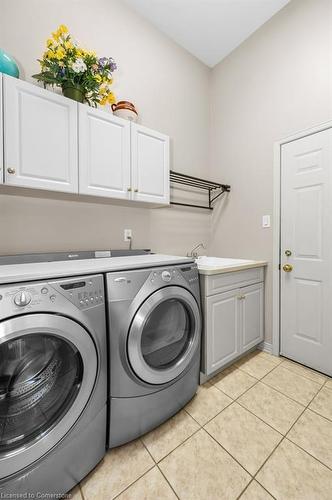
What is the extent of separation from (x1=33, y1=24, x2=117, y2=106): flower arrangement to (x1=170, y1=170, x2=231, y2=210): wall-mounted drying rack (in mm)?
927

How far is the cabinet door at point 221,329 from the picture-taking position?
5.00ft

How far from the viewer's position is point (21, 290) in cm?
76

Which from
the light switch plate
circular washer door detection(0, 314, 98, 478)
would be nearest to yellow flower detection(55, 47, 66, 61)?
circular washer door detection(0, 314, 98, 478)

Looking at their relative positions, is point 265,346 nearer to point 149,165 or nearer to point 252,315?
point 252,315

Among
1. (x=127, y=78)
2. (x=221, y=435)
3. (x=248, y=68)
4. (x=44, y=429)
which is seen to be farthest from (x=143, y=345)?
(x=248, y=68)

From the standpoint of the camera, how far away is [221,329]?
5.28 ft

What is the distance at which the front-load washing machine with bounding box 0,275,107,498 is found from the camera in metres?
0.75

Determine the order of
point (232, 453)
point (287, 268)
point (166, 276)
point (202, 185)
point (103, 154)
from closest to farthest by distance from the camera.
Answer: point (232, 453), point (166, 276), point (103, 154), point (287, 268), point (202, 185)

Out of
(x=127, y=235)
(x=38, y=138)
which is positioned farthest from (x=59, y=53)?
(x=127, y=235)

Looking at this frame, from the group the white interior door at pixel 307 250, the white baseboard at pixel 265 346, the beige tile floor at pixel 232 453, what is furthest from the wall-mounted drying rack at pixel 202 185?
the beige tile floor at pixel 232 453

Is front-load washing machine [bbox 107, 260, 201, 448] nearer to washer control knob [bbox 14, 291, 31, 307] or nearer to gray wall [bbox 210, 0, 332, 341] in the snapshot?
washer control knob [bbox 14, 291, 31, 307]

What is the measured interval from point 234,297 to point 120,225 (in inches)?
44.6

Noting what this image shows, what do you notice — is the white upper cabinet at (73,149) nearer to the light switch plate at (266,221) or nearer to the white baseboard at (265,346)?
the light switch plate at (266,221)

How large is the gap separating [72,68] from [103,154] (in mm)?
480
